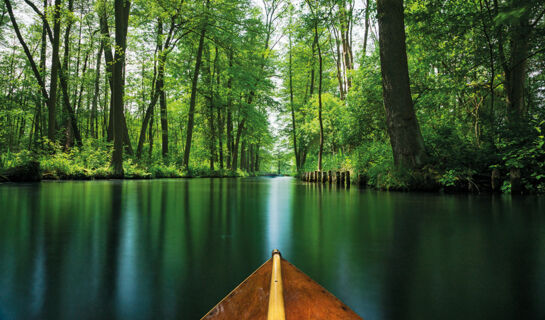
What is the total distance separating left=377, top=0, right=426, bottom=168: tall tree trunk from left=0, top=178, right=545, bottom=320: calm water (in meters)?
3.84

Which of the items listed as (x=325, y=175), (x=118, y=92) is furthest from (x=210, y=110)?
(x=325, y=175)

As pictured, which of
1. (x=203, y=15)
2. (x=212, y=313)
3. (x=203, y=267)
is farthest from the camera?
(x=203, y=15)

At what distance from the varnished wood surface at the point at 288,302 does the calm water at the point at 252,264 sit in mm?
265

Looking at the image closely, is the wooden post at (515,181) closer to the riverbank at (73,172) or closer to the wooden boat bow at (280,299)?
the wooden boat bow at (280,299)

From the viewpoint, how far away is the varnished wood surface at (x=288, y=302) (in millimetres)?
597

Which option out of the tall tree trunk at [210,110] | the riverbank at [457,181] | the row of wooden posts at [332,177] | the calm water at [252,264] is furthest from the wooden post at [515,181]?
the tall tree trunk at [210,110]

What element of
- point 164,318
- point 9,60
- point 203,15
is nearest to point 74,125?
point 203,15

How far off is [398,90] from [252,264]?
6128mm

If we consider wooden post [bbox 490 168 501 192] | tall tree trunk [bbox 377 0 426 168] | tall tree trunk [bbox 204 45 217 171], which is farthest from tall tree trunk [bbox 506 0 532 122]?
tall tree trunk [bbox 204 45 217 171]

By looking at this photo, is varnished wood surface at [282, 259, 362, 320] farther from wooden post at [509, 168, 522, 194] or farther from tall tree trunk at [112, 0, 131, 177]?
tall tree trunk at [112, 0, 131, 177]

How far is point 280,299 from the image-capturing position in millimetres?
537

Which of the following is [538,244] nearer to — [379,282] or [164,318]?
[379,282]

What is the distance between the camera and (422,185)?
20.0 feet

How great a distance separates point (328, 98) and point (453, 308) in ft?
62.1
